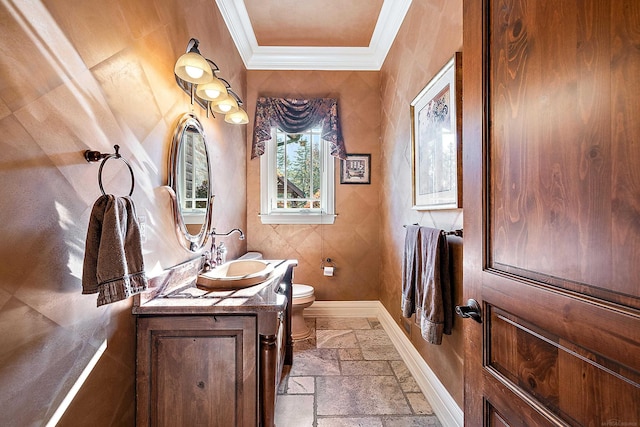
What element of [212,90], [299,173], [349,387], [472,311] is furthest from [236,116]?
[349,387]

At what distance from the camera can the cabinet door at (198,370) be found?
1226mm

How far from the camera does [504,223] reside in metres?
0.79

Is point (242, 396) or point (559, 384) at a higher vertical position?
point (559, 384)

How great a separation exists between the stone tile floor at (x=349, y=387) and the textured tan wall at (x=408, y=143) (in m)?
0.26

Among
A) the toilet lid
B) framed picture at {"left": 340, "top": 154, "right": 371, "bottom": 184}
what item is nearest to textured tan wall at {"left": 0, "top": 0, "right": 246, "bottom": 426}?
the toilet lid

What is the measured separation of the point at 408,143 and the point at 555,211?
1.79 meters

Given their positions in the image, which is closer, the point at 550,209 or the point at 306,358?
the point at 550,209

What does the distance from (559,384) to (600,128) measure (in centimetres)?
54

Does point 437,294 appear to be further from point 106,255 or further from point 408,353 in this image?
point 106,255

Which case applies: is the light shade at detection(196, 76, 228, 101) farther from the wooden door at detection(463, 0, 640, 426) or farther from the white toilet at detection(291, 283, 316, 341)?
the white toilet at detection(291, 283, 316, 341)

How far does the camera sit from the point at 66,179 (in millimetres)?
890

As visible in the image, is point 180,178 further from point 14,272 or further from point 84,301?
point 14,272

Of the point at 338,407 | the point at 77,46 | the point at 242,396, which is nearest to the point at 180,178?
the point at 77,46

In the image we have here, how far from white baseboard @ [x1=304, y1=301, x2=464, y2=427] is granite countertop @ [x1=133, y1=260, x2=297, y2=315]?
1.17m
